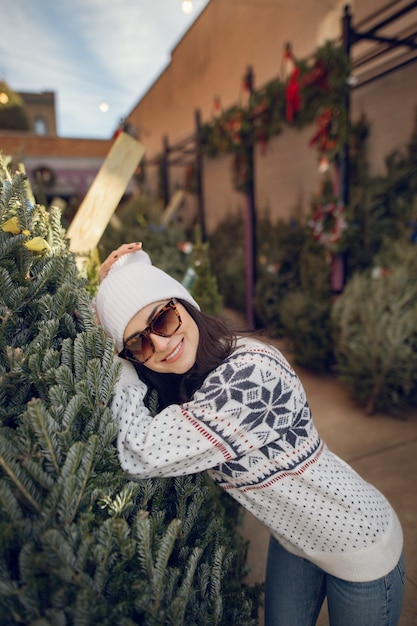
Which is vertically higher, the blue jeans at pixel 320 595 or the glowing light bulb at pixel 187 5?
the glowing light bulb at pixel 187 5

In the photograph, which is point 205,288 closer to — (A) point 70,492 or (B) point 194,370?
(B) point 194,370

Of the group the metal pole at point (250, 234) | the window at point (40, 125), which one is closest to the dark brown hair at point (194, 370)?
the metal pole at point (250, 234)

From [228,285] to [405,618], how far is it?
6.77 metres

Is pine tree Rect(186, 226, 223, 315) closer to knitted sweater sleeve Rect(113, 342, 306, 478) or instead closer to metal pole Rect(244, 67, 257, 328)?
knitted sweater sleeve Rect(113, 342, 306, 478)

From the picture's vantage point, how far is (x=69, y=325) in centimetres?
99

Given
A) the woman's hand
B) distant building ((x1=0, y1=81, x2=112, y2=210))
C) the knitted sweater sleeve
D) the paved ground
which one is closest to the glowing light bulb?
the paved ground

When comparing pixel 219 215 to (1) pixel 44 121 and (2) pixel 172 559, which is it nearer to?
(2) pixel 172 559

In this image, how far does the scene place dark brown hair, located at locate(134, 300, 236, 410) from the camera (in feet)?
4.01

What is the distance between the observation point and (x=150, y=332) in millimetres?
1116

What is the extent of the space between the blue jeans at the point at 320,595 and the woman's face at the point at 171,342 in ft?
2.37

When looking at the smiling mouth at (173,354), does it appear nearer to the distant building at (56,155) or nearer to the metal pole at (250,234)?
the metal pole at (250,234)

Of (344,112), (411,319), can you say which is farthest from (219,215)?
(411,319)

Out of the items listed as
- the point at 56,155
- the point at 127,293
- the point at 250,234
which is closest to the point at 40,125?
the point at 56,155

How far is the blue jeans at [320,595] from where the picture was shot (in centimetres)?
112
